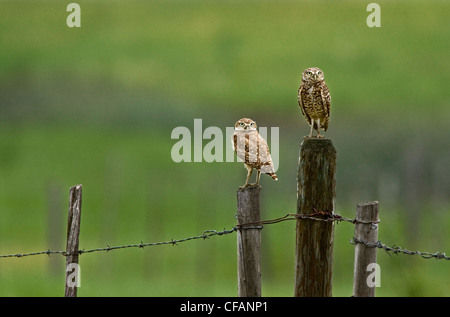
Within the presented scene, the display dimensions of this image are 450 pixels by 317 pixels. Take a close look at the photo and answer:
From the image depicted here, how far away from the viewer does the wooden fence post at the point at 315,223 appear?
6152 mm

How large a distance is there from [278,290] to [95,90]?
2515 cm

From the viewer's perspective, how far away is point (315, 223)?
614cm

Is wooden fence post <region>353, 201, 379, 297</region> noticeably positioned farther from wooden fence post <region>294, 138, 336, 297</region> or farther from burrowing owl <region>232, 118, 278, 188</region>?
burrowing owl <region>232, 118, 278, 188</region>

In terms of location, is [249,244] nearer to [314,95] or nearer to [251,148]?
[251,148]

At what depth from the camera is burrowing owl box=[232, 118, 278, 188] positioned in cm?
752

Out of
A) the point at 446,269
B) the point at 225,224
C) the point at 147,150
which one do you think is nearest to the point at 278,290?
the point at 446,269

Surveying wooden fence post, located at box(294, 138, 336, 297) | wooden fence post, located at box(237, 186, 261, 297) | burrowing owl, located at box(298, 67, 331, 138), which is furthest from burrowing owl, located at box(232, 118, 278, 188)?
wooden fence post, located at box(294, 138, 336, 297)

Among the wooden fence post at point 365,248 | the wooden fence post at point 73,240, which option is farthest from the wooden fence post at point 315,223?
the wooden fence post at point 73,240

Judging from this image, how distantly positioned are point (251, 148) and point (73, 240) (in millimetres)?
1718

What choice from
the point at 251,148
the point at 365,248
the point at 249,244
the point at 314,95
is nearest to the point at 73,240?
the point at 249,244

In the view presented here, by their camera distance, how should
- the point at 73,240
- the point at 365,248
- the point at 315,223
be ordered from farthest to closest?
the point at 73,240, the point at 365,248, the point at 315,223
